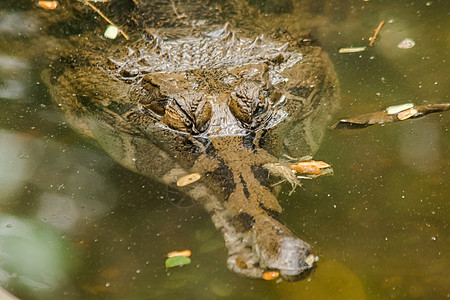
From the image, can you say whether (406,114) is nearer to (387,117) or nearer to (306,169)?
(387,117)

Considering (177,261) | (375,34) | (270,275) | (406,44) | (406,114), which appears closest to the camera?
(270,275)

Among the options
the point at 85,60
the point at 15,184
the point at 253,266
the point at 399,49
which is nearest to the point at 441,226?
the point at 253,266

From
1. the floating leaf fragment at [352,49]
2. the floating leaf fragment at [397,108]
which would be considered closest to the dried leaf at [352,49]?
the floating leaf fragment at [352,49]

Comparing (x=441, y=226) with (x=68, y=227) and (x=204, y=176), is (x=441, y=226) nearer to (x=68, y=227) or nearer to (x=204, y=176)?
(x=204, y=176)

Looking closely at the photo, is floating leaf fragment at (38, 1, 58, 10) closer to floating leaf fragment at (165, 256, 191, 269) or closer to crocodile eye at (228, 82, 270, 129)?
crocodile eye at (228, 82, 270, 129)

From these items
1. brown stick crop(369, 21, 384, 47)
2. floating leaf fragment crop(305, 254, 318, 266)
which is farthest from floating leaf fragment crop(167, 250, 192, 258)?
brown stick crop(369, 21, 384, 47)

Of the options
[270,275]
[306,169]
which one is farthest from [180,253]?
[306,169]

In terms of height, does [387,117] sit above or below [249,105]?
below

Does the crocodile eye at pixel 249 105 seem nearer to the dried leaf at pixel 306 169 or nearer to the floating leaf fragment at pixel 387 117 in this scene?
the dried leaf at pixel 306 169
